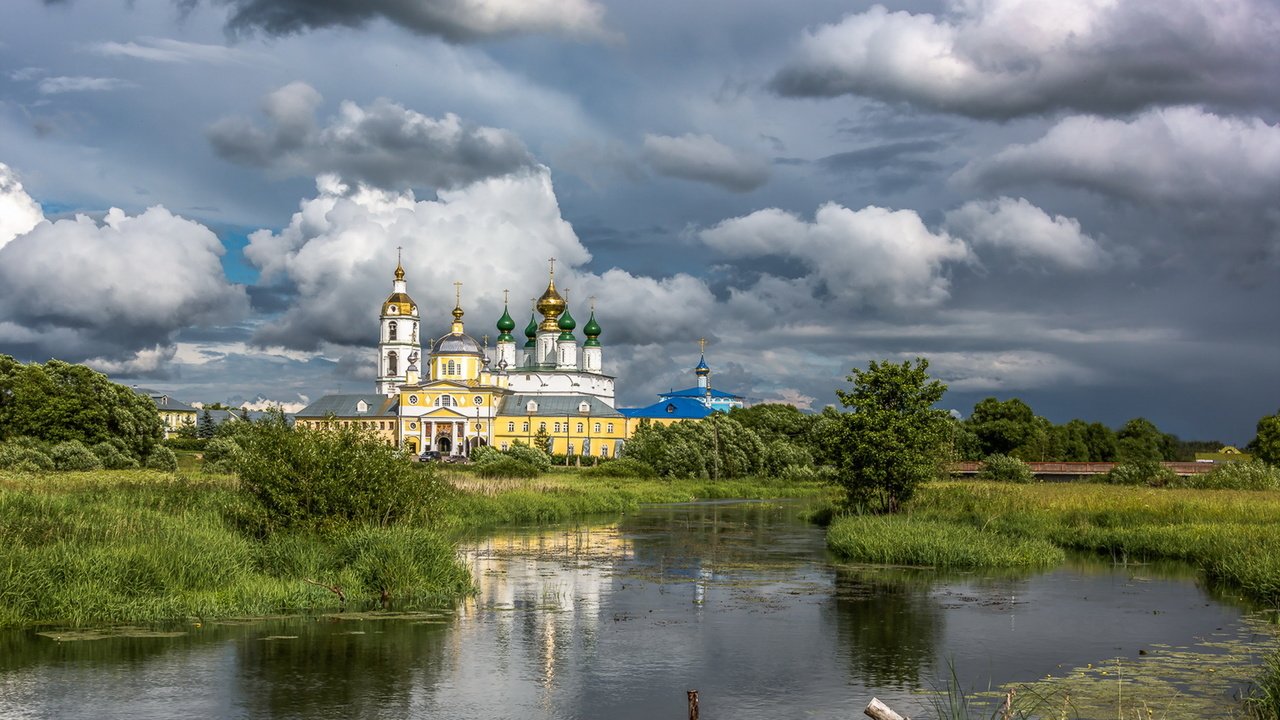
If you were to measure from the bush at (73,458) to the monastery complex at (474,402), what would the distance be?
194ft

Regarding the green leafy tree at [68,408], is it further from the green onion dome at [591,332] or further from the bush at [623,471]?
the green onion dome at [591,332]

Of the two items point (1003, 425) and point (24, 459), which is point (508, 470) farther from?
point (1003, 425)

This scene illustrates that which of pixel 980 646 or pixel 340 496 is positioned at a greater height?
pixel 340 496

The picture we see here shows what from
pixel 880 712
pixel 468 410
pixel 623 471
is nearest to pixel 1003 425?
pixel 623 471

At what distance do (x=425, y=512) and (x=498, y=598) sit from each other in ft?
13.4

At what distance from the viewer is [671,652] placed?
16.8 m

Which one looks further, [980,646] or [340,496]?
[340,496]

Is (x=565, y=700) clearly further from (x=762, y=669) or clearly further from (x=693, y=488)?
(x=693, y=488)

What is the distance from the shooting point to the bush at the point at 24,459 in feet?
138

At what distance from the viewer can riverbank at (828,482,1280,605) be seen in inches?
961

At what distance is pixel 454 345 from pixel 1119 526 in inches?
3622

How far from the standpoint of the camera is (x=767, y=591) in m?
23.0

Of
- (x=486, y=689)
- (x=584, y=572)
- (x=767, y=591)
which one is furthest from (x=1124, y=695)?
(x=584, y=572)

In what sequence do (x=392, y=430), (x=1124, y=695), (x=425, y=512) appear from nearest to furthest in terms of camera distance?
(x=1124, y=695), (x=425, y=512), (x=392, y=430)
